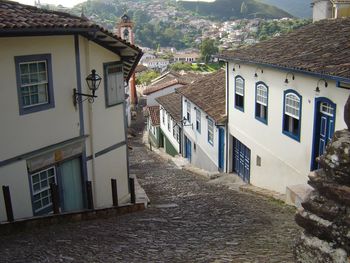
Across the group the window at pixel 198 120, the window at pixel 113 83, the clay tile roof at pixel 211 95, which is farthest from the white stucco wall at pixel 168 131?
the window at pixel 113 83

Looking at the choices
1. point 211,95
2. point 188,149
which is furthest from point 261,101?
point 188,149

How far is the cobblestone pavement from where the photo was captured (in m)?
7.23

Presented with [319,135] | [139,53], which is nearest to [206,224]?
[319,135]

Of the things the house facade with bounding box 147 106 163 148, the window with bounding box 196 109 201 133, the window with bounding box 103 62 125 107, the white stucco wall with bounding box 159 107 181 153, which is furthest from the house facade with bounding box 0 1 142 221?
the house facade with bounding box 147 106 163 148

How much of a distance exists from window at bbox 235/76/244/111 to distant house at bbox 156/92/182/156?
31.0ft

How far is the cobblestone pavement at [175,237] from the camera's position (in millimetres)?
7234

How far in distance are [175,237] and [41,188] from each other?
4.25m

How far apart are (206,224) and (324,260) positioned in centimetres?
481

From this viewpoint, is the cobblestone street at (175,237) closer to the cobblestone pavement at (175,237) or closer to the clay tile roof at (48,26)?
the cobblestone pavement at (175,237)

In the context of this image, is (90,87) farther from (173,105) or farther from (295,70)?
(173,105)

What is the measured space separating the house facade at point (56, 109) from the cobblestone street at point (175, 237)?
1.83 metres

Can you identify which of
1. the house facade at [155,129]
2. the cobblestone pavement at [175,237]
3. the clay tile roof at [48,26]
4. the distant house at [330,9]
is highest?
the distant house at [330,9]

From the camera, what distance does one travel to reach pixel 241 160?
60.7 ft

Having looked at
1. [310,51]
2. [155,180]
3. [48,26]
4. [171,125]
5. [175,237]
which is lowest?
[171,125]
